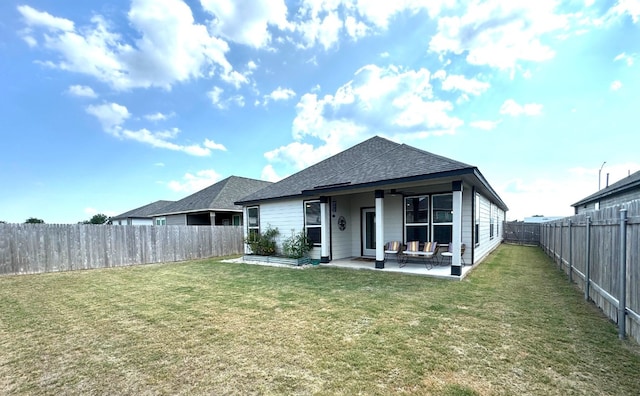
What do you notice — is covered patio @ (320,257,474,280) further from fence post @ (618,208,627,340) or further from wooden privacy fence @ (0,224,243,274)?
wooden privacy fence @ (0,224,243,274)

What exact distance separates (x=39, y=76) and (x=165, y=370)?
1223 cm

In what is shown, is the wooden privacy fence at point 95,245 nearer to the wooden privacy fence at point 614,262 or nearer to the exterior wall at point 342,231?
the exterior wall at point 342,231

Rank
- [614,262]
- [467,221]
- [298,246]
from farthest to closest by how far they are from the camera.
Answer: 1. [298,246]
2. [467,221]
3. [614,262]

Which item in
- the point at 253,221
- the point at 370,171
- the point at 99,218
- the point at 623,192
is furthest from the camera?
the point at 99,218

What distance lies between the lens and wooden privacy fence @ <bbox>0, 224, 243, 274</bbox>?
8.87 metres

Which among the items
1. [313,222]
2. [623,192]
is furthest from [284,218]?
[623,192]

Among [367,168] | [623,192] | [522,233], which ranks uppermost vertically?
[367,168]

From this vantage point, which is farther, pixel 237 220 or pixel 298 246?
pixel 237 220

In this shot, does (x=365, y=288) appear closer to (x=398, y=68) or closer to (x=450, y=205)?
(x=450, y=205)

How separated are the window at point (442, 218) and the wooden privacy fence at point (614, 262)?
3091 mm

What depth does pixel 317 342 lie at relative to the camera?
3.34 meters

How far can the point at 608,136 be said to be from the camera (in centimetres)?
1330

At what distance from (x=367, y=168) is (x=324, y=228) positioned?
2.61 m

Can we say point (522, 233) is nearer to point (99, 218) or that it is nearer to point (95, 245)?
point (95, 245)
